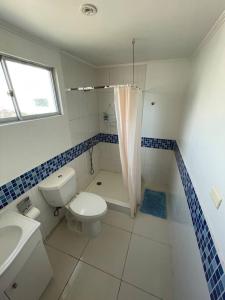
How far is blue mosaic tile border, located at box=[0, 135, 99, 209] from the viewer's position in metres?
1.17

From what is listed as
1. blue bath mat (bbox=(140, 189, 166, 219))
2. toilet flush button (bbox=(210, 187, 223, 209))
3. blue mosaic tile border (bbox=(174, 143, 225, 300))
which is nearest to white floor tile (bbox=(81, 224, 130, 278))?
blue bath mat (bbox=(140, 189, 166, 219))

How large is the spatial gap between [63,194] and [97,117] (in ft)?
5.20

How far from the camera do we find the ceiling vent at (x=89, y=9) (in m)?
0.84

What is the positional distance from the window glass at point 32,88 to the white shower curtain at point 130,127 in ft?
2.65

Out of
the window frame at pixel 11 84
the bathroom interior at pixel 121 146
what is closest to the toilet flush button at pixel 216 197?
the bathroom interior at pixel 121 146

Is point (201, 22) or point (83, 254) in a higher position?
point (201, 22)

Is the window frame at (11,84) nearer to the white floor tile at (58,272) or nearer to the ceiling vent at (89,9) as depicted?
the ceiling vent at (89,9)

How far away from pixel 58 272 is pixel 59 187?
0.85 m

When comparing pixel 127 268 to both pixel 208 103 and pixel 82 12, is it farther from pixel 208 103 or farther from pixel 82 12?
pixel 82 12

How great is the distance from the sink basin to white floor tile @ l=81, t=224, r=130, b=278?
79cm

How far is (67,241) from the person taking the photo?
5.49ft

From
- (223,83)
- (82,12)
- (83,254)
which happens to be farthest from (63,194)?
(223,83)

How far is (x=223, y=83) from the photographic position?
0.86m

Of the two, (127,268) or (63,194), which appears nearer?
(127,268)
